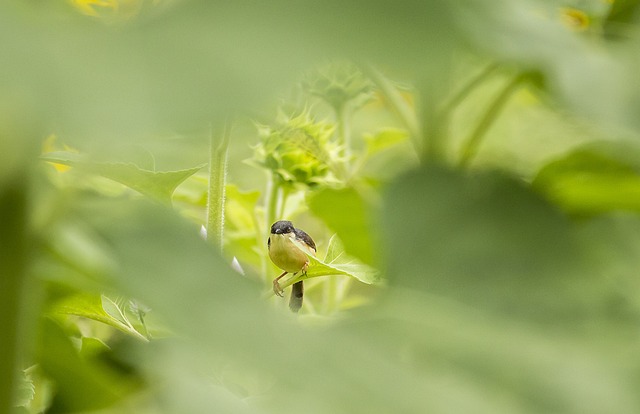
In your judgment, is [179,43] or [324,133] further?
[324,133]

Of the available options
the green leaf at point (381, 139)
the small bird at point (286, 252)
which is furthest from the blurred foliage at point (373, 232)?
the green leaf at point (381, 139)

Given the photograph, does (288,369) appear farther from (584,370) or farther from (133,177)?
(133,177)

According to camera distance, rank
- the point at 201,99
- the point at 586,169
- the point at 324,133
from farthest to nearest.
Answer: the point at 324,133, the point at 586,169, the point at 201,99

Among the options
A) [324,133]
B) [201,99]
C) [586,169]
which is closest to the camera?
[201,99]

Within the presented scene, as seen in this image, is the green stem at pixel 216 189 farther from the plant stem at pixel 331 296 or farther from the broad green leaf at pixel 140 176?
the plant stem at pixel 331 296

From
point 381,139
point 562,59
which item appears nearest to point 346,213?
point 562,59

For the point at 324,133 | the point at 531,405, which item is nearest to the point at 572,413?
the point at 531,405
